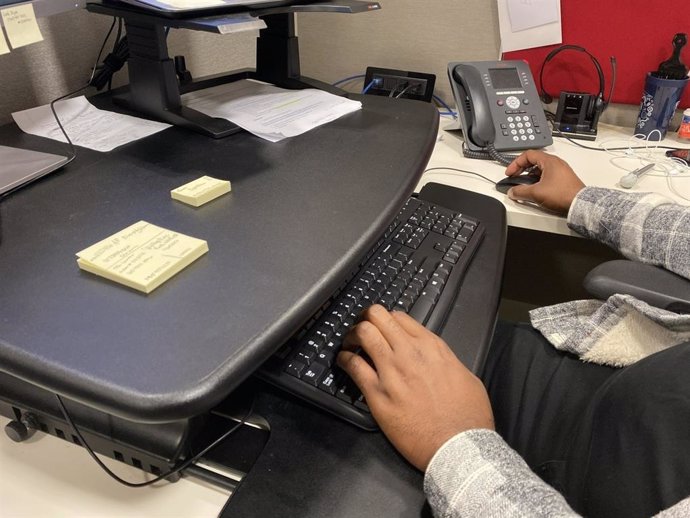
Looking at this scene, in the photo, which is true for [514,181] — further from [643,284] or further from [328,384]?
[328,384]

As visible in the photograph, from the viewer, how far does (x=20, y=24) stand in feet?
1.88

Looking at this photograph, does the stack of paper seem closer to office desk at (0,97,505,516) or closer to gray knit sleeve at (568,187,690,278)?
office desk at (0,97,505,516)

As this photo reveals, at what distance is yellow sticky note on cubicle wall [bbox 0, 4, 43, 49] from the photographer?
56 centimetres

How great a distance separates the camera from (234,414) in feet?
1.72

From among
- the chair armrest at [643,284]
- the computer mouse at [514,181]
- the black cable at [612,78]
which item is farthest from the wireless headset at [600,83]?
the chair armrest at [643,284]

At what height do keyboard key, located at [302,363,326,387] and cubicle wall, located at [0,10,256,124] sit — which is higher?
cubicle wall, located at [0,10,256,124]

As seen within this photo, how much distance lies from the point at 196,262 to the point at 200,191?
13 cm

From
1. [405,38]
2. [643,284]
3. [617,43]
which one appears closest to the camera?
[643,284]

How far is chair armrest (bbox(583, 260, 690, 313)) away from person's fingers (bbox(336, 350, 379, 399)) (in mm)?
410

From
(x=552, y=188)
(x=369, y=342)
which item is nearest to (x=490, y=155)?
Result: (x=552, y=188)

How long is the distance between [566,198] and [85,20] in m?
0.89

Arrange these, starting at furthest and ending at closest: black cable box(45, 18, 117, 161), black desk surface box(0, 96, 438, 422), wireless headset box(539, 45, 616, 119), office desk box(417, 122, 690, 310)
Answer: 1. wireless headset box(539, 45, 616, 119)
2. office desk box(417, 122, 690, 310)
3. black cable box(45, 18, 117, 161)
4. black desk surface box(0, 96, 438, 422)

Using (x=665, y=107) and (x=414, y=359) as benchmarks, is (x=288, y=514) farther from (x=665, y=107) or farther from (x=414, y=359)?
(x=665, y=107)

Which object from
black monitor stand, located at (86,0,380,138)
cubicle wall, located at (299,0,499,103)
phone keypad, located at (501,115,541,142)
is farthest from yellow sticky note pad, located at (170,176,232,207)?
cubicle wall, located at (299,0,499,103)
